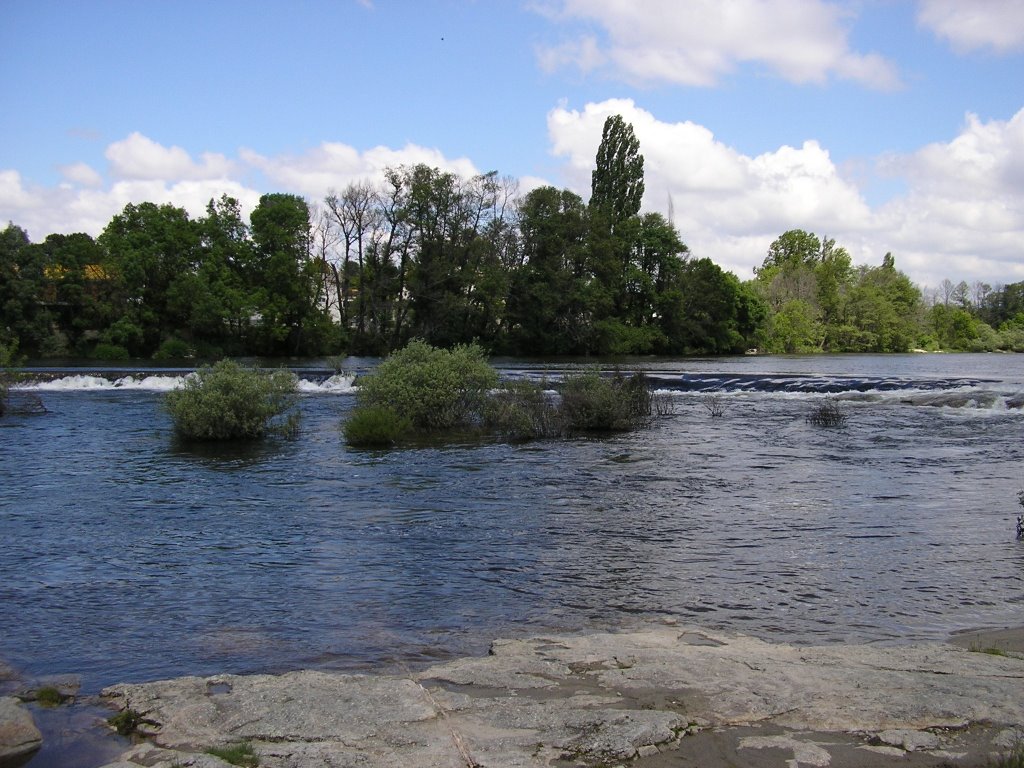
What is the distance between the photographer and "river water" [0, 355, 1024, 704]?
7414 mm

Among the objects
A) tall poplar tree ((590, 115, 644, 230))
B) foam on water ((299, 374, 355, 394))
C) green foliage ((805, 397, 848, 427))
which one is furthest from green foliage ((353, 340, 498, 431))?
tall poplar tree ((590, 115, 644, 230))

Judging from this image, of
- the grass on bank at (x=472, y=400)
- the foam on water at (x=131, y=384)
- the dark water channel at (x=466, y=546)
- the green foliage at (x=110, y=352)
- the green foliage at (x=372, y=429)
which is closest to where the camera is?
the dark water channel at (x=466, y=546)

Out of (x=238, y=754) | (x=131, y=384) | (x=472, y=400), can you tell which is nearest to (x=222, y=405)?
(x=472, y=400)

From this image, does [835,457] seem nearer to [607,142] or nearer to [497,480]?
[497,480]

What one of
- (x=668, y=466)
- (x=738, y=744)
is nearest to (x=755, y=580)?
(x=738, y=744)

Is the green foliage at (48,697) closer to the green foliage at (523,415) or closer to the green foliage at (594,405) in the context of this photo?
the green foliage at (523,415)

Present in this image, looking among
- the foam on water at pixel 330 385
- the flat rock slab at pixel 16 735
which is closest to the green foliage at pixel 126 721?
the flat rock slab at pixel 16 735

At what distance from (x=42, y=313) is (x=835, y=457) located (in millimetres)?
55897

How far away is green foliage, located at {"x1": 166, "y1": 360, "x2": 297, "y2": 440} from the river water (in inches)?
26.1

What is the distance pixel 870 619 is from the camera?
7.72 metres

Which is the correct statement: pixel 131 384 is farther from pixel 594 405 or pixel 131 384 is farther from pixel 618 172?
pixel 618 172

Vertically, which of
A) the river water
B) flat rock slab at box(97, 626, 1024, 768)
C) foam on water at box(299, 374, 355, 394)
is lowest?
the river water

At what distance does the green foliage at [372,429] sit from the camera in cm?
1934

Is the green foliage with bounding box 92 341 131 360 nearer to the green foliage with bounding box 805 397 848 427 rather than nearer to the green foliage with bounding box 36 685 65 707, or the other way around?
the green foliage with bounding box 805 397 848 427
